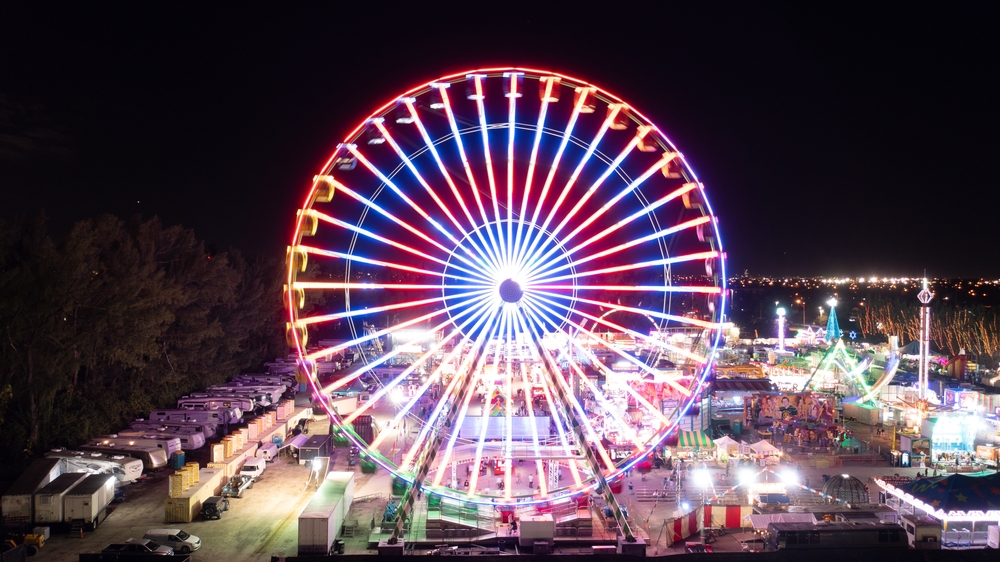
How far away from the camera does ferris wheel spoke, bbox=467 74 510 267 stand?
1175 cm

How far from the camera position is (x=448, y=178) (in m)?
12.4

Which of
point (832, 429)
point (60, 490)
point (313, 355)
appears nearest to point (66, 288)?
point (60, 490)

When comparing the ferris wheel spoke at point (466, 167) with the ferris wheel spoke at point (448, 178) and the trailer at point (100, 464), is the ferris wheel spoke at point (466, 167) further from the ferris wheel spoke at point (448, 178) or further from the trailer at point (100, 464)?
the trailer at point (100, 464)

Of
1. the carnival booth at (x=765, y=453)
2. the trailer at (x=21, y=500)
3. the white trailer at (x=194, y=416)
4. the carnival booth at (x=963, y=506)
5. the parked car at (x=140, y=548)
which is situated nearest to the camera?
the parked car at (x=140, y=548)

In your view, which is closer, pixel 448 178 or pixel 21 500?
pixel 448 178

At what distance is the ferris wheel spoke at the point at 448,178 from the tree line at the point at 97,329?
17767 millimetres

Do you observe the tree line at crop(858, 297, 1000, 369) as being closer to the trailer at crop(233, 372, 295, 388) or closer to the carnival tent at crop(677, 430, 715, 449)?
the carnival tent at crop(677, 430, 715, 449)

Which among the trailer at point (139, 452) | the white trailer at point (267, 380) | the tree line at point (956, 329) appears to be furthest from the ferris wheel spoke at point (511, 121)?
the tree line at point (956, 329)

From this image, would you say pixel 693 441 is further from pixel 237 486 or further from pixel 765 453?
pixel 237 486

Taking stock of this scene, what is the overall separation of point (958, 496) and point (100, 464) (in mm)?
22266

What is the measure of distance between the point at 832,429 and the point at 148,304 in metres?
28.1

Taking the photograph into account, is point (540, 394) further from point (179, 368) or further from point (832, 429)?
point (179, 368)

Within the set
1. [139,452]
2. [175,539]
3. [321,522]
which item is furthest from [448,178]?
[139,452]

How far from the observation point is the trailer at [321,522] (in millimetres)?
13961
